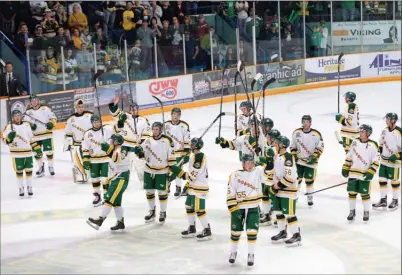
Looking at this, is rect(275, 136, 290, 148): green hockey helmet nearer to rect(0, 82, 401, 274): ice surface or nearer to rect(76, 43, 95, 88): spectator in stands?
rect(0, 82, 401, 274): ice surface

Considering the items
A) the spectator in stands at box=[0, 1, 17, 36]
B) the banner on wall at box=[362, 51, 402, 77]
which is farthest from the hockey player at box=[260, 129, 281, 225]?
the banner on wall at box=[362, 51, 402, 77]

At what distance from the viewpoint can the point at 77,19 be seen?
12.4 metres

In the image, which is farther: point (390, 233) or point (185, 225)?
point (185, 225)

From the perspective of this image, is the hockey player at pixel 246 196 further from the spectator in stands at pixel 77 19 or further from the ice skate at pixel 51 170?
the spectator in stands at pixel 77 19

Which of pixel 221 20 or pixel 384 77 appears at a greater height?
pixel 221 20

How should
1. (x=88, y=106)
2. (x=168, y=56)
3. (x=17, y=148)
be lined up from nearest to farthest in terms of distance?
(x=17, y=148)
(x=88, y=106)
(x=168, y=56)

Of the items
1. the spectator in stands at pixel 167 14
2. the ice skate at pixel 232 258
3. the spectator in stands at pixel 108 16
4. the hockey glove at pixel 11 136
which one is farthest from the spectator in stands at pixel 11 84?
the ice skate at pixel 232 258

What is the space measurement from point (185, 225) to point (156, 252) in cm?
74

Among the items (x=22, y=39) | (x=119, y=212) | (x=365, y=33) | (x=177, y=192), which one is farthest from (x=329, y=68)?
(x=119, y=212)

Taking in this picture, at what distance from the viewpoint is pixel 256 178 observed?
487 cm

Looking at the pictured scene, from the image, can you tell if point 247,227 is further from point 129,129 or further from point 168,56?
point 168,56

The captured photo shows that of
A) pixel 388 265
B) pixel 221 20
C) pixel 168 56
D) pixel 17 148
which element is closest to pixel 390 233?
pixel 388 265

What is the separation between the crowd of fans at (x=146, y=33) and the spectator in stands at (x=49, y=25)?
15 mm

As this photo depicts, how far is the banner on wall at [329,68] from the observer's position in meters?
15.3
